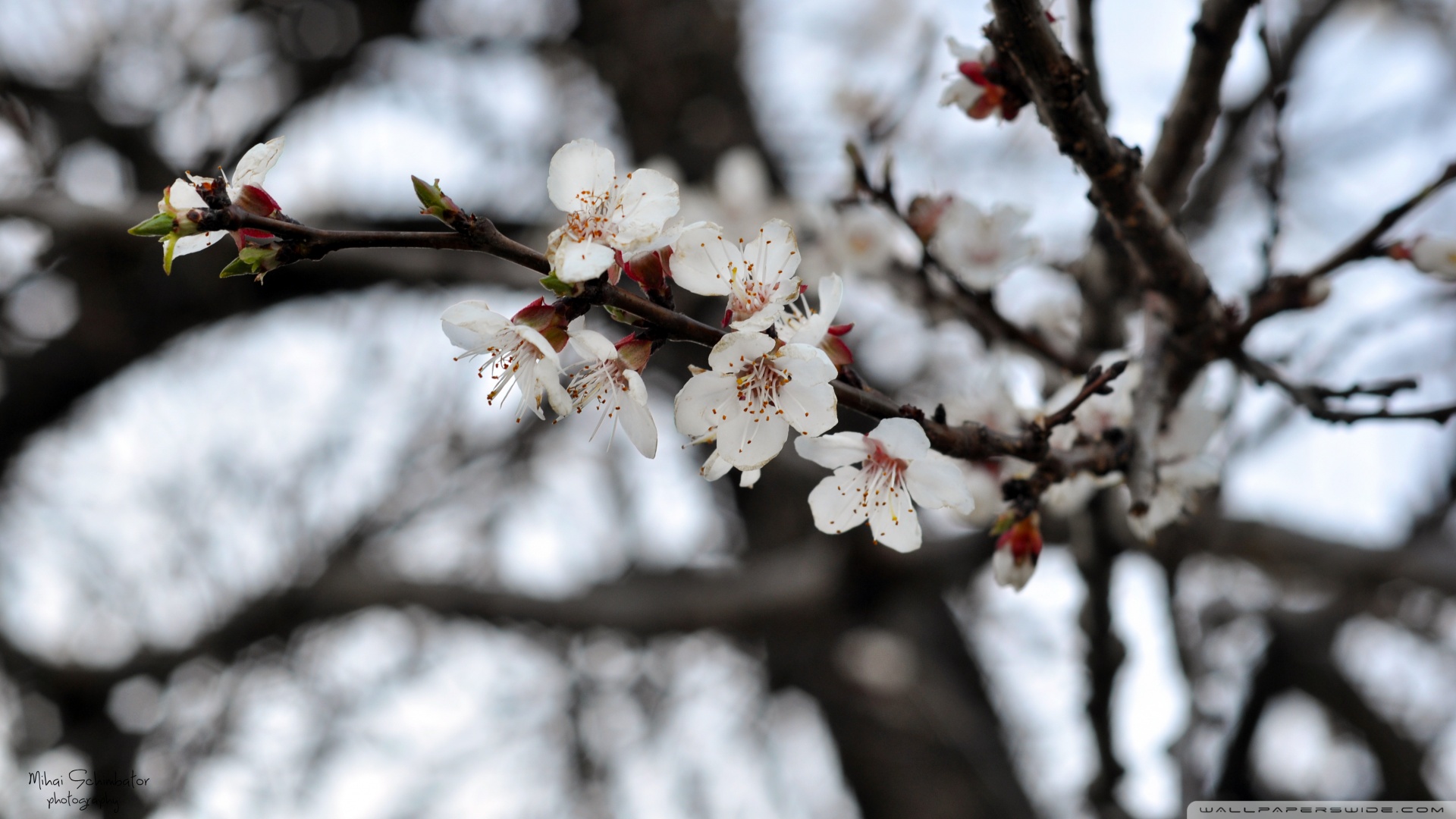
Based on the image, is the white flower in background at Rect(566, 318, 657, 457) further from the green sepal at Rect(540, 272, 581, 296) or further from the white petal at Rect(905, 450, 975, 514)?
the white petal at Rect(905, 450, 975, 514)

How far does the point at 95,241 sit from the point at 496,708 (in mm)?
2855

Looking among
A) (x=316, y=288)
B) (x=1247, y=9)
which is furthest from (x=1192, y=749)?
(x=316, y=288)

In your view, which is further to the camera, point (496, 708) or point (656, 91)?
point (496, 708)

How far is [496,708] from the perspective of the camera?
443 cm

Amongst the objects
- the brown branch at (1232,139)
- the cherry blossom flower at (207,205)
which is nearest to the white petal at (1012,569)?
the cherry blossom flower at (207,205)

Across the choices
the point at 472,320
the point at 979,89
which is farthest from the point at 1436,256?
the point at 472,320

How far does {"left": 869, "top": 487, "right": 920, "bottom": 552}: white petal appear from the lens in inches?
39.3

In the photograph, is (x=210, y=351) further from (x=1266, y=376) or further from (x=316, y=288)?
(x=1266, y=376)

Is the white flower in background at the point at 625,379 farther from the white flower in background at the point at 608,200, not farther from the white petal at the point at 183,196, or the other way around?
the white petal at the point at 183,196

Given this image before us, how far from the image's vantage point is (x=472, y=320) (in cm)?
88

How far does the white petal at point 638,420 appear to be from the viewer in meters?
0.87

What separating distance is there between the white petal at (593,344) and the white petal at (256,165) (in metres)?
0.37

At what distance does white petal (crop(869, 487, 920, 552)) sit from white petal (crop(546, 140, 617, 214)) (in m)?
0.47

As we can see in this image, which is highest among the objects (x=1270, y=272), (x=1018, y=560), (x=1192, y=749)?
(x=1270, y=272)
